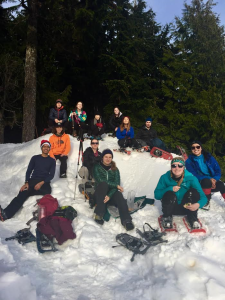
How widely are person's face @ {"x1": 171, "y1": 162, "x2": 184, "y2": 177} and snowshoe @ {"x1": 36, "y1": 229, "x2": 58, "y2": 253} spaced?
2.50m

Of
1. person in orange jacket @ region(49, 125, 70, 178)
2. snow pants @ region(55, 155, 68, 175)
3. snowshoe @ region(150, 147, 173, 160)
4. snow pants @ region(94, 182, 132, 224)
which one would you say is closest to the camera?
snow pants @ region(94, 182, 132, 224)

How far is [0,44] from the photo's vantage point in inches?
523

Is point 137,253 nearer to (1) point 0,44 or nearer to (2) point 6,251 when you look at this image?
(2) point 6,251

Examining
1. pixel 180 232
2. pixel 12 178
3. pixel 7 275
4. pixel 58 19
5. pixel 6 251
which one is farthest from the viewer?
pixel 58 19

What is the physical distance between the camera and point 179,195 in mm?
4676

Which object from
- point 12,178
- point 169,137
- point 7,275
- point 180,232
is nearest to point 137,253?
point 180,232

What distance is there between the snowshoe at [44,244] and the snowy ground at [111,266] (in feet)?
0.27

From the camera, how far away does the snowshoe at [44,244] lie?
12.7 feet

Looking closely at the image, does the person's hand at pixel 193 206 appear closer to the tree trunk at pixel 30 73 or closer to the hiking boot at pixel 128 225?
the hiking boot at pixel 128 225

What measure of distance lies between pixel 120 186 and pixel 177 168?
1466 mm

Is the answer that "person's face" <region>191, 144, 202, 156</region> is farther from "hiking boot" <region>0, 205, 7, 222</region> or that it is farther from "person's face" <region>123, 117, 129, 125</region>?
"hiking boot" <region>0, 205, 7, 222</region>

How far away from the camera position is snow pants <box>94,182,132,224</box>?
4.77 m

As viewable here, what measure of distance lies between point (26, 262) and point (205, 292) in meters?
2.43

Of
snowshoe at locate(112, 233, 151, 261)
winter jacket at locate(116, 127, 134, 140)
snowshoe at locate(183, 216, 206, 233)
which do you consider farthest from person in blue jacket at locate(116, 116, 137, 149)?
snowshoe at locate(112, 233, 151, 261)
